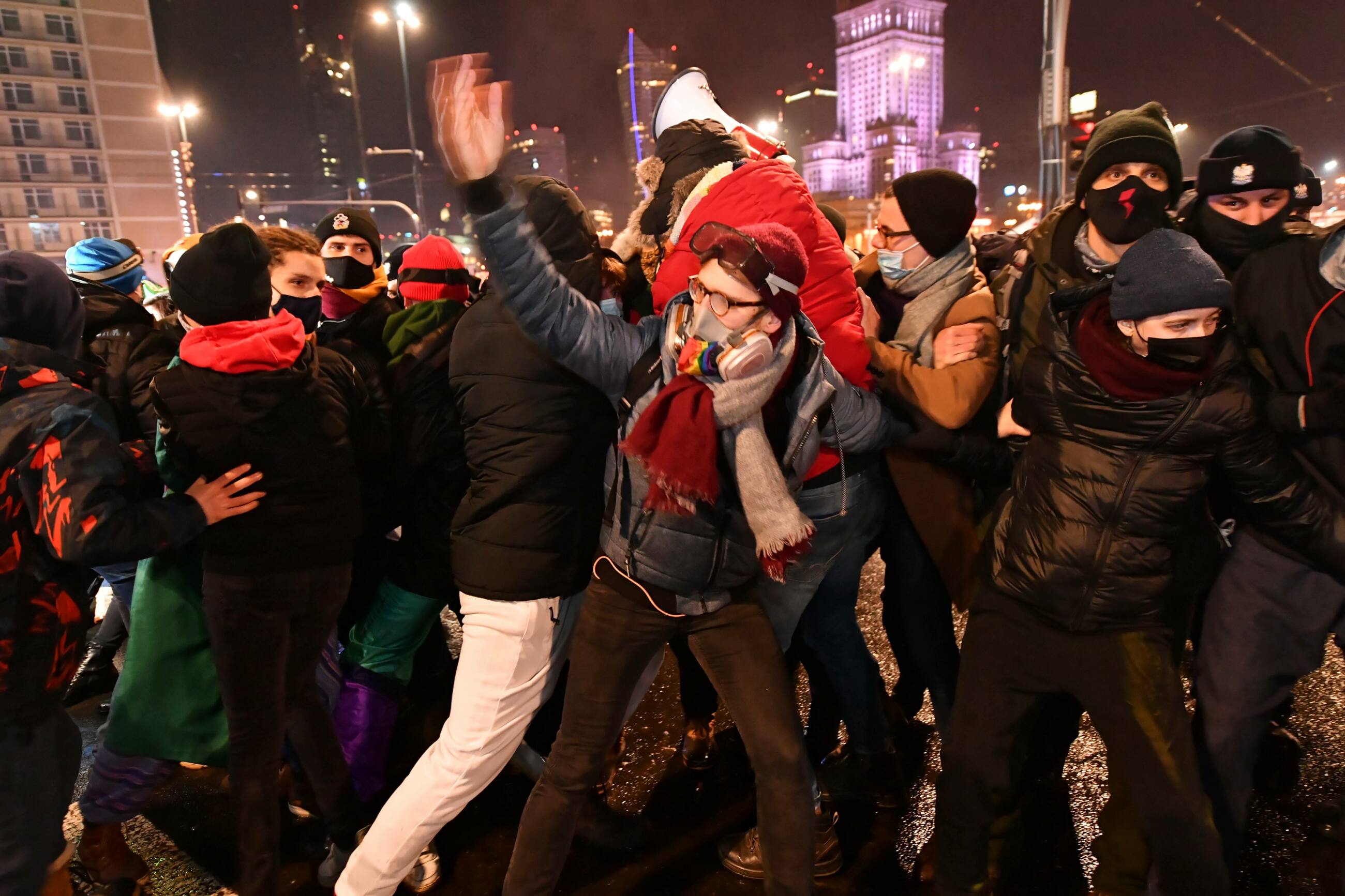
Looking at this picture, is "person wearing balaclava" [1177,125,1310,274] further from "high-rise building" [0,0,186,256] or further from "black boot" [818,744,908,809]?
"high-rise building" [0,0,186,256]

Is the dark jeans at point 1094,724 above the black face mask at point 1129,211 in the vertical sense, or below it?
below

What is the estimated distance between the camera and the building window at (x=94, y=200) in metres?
52.6

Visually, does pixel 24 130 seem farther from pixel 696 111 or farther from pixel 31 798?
pixel 31 798

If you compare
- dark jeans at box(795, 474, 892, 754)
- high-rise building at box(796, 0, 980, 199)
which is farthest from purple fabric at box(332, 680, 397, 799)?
high-rise building at box(796, 0, 980, 199)

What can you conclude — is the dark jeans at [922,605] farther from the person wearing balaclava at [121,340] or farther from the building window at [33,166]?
the building window at [33,166]

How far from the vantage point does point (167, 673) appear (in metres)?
2.61

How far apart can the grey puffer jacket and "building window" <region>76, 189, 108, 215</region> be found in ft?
216

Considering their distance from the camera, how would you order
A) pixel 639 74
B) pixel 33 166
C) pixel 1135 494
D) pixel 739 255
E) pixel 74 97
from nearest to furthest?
pixel 739 255 → pixel 1135 494 → pixel 33 166 → pixel 74 97 → pixel 639 74

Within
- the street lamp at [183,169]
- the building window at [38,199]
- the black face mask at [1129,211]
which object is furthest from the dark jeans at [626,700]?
the building window at [38,199]

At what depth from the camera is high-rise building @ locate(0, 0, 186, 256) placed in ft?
164

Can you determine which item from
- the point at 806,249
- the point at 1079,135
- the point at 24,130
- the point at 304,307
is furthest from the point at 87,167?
the point at 806,249

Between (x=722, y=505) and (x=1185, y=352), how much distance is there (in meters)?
1.30

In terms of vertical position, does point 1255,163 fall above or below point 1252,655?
Result: above

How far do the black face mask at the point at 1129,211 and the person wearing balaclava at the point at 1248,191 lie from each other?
164 millimetres
